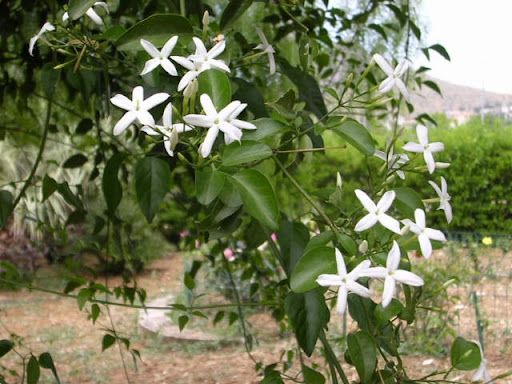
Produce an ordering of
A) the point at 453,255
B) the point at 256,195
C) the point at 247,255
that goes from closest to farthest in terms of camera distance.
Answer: the point at 256,195 < the point at 247,255 < the point at 453,255

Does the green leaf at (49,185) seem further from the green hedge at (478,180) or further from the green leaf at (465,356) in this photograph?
the green hedge at (478,180)

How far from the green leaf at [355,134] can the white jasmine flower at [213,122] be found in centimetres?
11

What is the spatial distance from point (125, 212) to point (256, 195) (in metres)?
4.10

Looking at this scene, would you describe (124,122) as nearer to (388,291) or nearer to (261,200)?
(261,200)

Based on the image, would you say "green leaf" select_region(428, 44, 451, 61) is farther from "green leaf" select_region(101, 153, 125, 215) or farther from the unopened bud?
the unopened bud

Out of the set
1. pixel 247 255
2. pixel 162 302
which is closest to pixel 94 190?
pixel 162 302

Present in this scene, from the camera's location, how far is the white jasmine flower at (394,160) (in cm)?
72

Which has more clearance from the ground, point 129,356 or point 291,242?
point 291,242

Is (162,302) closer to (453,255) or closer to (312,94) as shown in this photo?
(453,255)

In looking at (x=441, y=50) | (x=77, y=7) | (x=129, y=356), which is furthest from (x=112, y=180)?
(x=129, y=356)

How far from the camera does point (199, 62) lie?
0.63 m

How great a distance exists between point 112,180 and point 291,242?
231 millimetres

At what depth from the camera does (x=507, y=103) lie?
9438 mm

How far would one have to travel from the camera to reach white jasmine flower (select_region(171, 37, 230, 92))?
24.7 inches
